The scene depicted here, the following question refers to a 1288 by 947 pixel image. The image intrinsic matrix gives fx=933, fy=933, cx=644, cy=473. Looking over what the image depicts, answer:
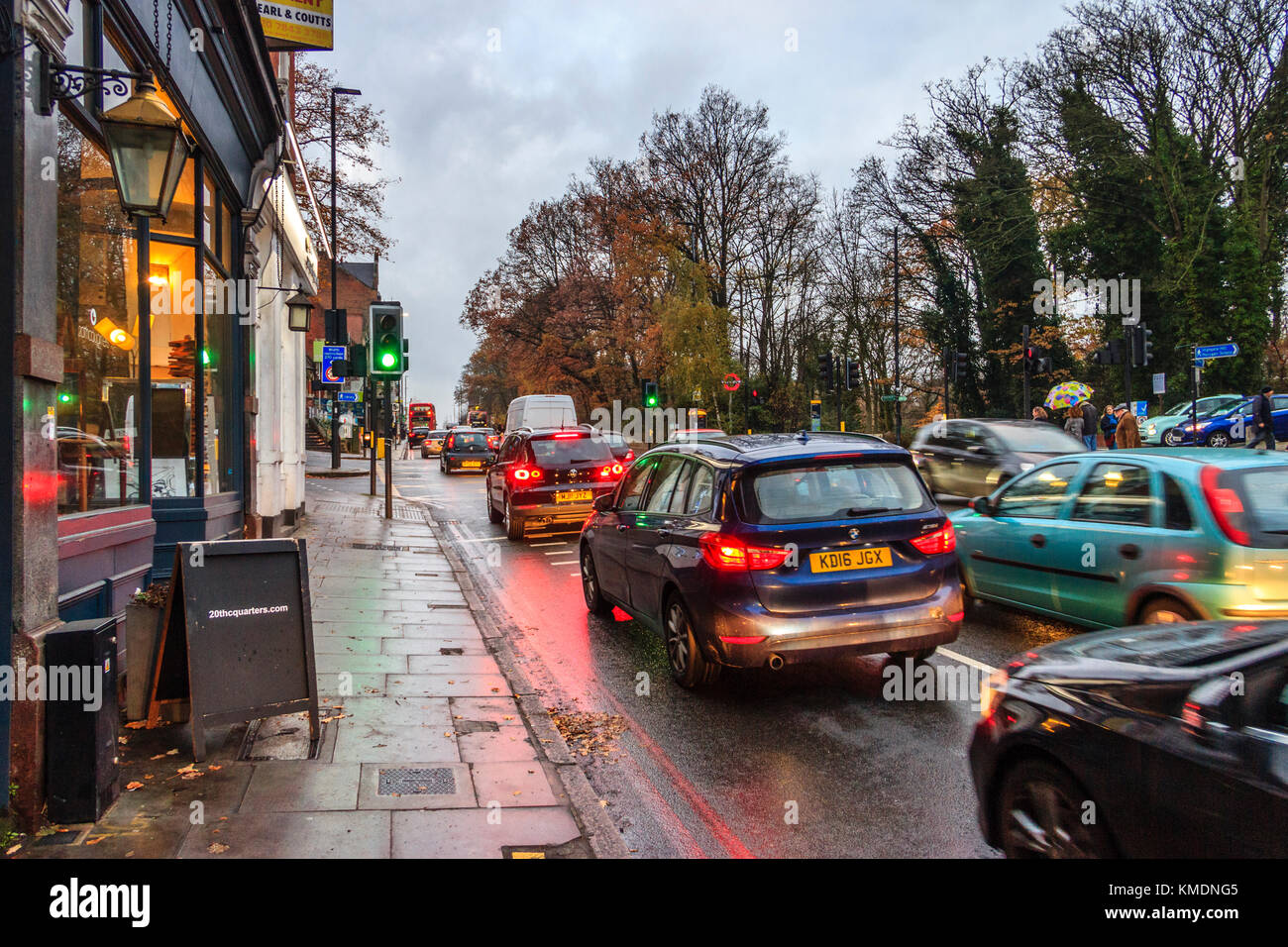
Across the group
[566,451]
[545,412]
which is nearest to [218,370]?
[566,451]

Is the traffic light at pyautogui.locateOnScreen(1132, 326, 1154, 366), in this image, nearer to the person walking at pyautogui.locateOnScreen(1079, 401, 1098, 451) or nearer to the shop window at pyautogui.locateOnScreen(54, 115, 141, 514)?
the person walking at pyautogui.locateOnScreen(1079, 401, 1098, 451)

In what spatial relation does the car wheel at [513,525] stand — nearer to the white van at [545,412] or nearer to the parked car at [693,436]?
the parked car at [693,436]

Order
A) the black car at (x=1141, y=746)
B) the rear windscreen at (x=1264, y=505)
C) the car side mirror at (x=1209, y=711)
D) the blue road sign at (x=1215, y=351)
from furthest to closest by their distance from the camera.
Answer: the blue road sign at (x=1215, y=351), the rear windscreen at (x=1264, y=505), the car side mirror at (x=1209, y=711), the black car at (x=1141, y=746)

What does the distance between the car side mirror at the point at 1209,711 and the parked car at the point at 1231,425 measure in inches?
1104

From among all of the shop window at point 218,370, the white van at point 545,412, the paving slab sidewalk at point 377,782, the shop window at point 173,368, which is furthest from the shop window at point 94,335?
the white van at point 545,412

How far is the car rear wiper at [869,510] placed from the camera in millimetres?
5727

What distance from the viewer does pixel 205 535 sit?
8.19 metres

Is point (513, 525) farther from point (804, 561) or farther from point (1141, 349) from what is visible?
point (1141, 349)

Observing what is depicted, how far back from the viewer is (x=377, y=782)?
4496mm

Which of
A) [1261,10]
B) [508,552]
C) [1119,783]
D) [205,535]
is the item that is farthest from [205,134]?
[1261,10]

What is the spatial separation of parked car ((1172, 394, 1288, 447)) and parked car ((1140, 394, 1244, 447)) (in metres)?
0.22
